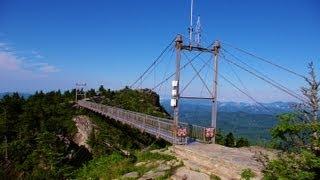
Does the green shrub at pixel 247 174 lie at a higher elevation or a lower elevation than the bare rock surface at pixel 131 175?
higher

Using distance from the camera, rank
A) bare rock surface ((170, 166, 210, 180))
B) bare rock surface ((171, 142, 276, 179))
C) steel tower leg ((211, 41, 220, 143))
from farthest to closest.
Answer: steel tower leg ((211, 41, 220, 143)) < bare rock surface ((170, 166, 210, 180)) < bare rock surface ((171, 142, 276, 179))

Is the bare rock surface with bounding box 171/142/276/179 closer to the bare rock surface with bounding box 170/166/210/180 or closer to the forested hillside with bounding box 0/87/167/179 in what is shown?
the bare rock surface with bounding box 170/166/210/180

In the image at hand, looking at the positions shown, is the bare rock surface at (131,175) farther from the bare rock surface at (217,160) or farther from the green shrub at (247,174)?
the green shrub at (247,174)

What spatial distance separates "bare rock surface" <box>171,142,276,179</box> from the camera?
16.9 metres

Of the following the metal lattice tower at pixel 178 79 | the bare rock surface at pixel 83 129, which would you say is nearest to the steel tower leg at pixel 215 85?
the metal lattice tower at pixel 178 79

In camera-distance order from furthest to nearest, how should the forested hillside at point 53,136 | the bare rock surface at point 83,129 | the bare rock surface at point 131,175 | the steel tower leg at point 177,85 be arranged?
1. the bare rock surface at point 83,129
2. the forested hillside at point 53,136
3. the steel tower leg at point 177,85
4. the bare rock surface at point 131,175

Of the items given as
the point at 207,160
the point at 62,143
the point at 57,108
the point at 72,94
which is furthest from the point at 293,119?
the point at 72,94

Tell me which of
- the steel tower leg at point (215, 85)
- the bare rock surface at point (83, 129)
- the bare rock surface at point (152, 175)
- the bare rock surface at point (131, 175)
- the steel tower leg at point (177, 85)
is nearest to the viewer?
the bare rock surface at point (152, 175)

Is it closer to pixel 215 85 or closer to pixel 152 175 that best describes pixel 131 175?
pixel 152 175

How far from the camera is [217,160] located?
18.1 meters

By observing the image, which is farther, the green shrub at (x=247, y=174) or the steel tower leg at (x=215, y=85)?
the steel tower leg at (x=215, y=85)

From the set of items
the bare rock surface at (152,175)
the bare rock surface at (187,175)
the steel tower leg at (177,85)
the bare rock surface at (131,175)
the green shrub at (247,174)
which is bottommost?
the bare rock surface at (131,175)

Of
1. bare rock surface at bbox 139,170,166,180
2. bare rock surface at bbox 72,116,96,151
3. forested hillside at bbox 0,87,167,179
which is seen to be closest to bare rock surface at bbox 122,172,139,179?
bare rock surface at bbox 139,170,166,180

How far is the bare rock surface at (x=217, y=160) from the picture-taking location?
16859mm
